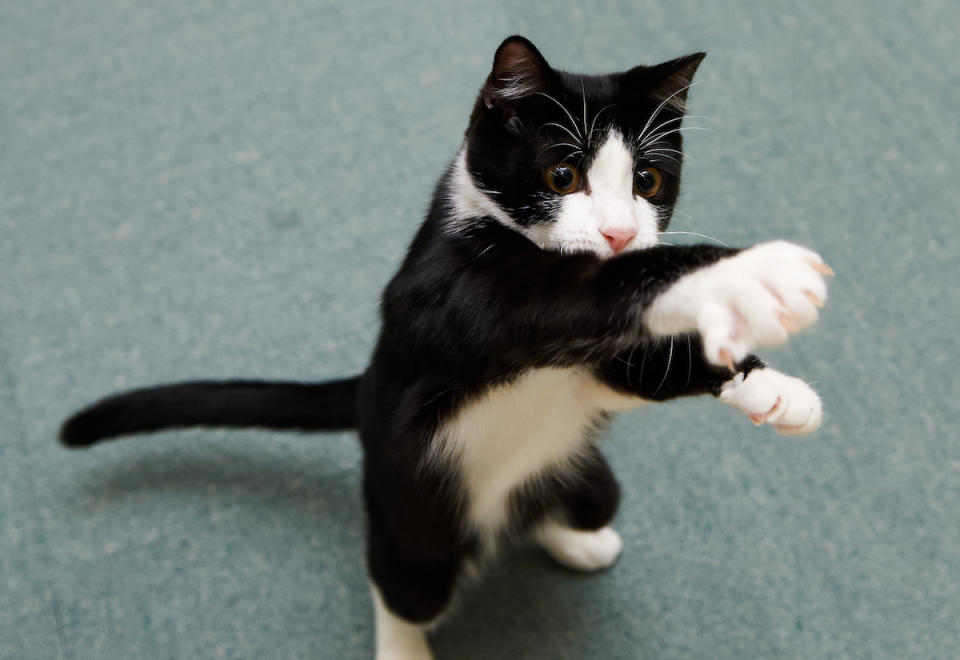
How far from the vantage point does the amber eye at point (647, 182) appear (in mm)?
1008

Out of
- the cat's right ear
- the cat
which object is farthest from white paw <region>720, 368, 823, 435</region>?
the cat's right ear

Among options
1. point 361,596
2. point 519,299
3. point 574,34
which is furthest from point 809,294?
point 574,34

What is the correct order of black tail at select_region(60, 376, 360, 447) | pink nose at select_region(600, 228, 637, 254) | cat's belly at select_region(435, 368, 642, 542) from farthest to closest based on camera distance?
black tail at select_region(60, 376, 360, 447)
cat's belly at select_region(435, 368, 642, 542)
pink nose at select_region(600, 228, 637, 254)

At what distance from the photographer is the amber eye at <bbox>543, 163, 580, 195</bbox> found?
97 centimetres

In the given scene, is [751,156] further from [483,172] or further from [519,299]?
[519,299]

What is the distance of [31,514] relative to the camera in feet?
4.81

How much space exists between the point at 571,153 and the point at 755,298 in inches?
12.5

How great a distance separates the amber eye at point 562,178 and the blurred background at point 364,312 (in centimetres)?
66

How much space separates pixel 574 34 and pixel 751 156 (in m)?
0.49

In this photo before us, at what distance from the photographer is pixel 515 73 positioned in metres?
0.97

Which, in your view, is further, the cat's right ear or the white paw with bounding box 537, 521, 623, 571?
the white paw with bounding box 537, 521, 623, 571

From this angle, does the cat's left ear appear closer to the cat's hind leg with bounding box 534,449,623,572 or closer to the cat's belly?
the cat's belly

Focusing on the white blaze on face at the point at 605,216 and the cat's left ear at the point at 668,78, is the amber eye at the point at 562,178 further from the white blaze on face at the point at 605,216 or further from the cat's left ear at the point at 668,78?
the cat's left ear at the point at 668,78

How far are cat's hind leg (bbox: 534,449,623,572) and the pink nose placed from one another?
1.35 feet
